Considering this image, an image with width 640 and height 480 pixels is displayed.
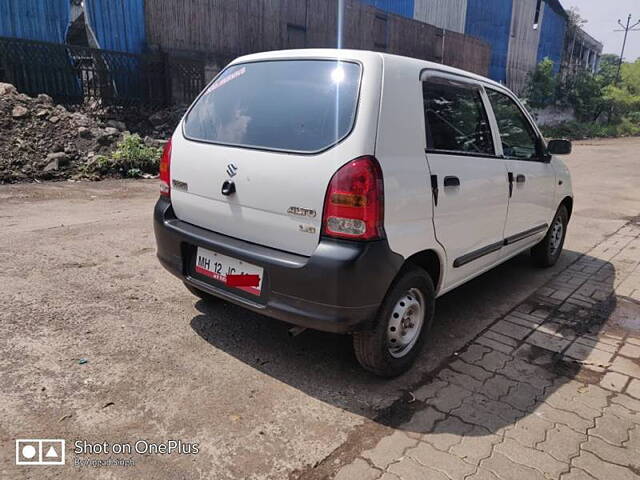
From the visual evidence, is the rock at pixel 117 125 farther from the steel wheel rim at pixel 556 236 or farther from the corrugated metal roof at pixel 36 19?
the steel wheel rim at pixel 556 236

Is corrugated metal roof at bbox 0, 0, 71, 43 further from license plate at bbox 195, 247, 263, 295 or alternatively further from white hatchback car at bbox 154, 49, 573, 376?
license plate at bbox 195, 247, 263, 295

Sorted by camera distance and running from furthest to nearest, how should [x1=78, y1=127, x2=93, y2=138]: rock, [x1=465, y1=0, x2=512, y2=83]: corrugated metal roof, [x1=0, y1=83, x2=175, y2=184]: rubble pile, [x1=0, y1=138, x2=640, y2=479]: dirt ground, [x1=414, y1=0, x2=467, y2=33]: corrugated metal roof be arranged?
[x1=465, y1=0, x2=512, y2=83]: corrugated metal roof
[x1=414, y1=0, x2=467, y2=33]: corrugated metal roof
[x1=78, y1=127, x2=93, y2=138]: rock
[x1=0, y1=83, x2=175, y2=184]: rubble pile
[x1=0, y1=138, x2=640, y2=479]: dirt ground

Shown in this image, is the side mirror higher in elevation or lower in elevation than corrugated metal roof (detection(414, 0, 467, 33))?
lower

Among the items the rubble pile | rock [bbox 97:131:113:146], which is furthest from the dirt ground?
rock [bbox 97:131:113:146]

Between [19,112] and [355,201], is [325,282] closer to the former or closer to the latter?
[355,201]

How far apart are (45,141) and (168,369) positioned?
8.28 meters

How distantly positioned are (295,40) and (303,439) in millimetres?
18129

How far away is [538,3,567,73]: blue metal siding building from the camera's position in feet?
123

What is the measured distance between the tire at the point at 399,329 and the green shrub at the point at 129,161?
7847 mm

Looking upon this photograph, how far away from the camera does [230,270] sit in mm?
2768

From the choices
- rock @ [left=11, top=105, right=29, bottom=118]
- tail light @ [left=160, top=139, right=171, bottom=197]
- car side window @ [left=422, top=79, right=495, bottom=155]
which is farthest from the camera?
rock @ [left=11, top=105, right=29, bottom=118]

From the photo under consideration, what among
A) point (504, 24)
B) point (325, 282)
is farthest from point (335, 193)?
point (504, 24)

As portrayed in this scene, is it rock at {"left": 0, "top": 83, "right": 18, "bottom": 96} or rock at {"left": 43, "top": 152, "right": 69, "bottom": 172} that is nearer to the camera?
rock at {"left": 43, "top": 152, "right": 69, "bottom": 172}

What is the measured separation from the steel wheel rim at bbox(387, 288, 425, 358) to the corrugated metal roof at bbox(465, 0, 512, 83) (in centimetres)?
3101
